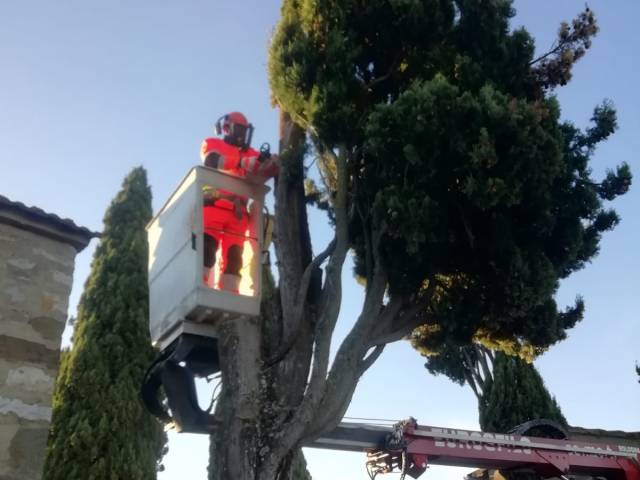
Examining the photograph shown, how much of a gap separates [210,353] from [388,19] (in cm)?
407

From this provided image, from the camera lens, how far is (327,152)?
803 cm

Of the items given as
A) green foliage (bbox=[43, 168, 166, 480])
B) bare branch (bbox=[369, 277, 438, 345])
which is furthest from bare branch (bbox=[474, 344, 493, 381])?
bare branch (bbox=[369, 277, 438, 345])

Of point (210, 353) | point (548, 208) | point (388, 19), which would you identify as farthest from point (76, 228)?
point (548, 208)

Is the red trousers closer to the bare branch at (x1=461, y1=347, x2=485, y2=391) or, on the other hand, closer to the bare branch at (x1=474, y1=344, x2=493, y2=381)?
the bare branch at (x1=474, y1=344, x2=493, y2=381)

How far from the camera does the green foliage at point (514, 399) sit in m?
17.2

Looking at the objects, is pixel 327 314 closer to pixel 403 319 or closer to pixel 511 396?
pixel 403 319

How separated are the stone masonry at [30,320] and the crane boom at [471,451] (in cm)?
372

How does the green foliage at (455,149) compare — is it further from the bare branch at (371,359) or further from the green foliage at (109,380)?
the green foliage at (109,380)

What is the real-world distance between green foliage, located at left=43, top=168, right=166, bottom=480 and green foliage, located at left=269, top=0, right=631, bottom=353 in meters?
4.93

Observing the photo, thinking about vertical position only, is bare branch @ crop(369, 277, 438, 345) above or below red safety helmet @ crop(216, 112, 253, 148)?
below

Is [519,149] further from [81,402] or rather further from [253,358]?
[81,402]

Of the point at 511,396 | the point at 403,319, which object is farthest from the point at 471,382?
the point at 403,319

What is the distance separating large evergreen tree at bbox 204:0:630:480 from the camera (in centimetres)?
705

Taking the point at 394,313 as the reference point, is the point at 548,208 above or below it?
above
